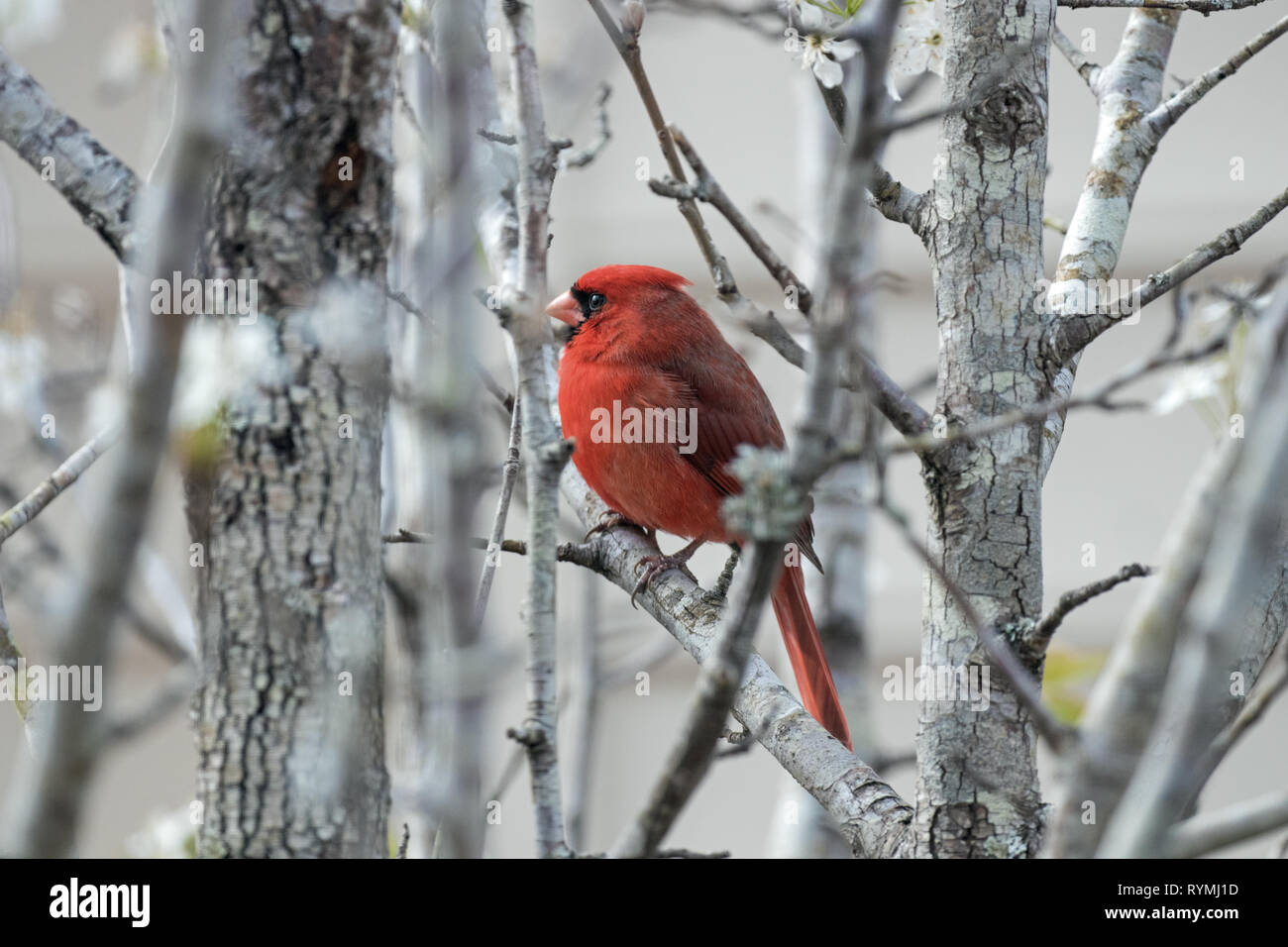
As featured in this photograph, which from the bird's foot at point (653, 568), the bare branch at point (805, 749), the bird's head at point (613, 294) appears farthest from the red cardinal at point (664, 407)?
the bare branch at point (805, 749)

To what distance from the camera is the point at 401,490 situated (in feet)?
12.3

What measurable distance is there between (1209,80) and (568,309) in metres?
1.91

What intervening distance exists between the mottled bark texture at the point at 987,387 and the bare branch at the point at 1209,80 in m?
0.28

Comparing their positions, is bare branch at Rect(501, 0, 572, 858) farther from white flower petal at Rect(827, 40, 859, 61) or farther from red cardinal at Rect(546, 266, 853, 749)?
red cardinal at Rect(546, 266, 853, 749)

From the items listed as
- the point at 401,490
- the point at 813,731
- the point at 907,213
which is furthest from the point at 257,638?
the point at 401,490

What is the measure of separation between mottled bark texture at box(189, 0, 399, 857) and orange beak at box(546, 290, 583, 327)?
186cm

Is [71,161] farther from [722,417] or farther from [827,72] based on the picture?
[722,417]

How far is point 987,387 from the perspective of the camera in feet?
6.33

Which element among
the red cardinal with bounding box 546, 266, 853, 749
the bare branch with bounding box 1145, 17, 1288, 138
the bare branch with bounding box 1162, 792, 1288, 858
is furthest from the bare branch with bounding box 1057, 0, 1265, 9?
the bare branch with bounding box 1162, 792, 1288, 858

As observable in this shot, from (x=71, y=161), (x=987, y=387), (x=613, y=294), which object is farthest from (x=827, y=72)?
(x=613, y=294)

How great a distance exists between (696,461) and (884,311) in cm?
326

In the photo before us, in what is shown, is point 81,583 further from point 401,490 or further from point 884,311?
point 884,311

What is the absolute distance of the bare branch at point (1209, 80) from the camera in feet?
6.64

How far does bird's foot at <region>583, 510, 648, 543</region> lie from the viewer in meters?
2.96
